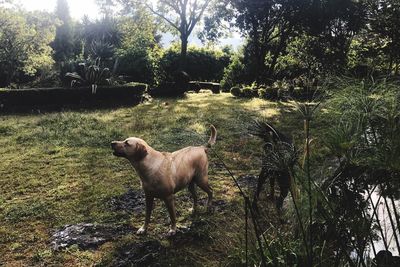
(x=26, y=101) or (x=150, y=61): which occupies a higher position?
(x=150, y=61)

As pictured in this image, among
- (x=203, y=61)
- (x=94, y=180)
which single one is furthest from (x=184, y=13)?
(x=94, y=180)

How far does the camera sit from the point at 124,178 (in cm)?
870

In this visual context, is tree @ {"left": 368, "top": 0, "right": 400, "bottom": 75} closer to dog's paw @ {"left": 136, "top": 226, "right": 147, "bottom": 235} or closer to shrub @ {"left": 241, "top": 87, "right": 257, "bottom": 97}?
shrub @ {"left": 241, "top": 87, "right": 257, "bottom": 97}

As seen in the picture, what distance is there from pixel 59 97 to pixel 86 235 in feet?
45.0

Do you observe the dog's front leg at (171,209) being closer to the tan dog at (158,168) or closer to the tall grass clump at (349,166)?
the tan dog at (158,168)

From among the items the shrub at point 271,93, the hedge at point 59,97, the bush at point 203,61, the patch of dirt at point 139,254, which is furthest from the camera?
the bush at point 203,61

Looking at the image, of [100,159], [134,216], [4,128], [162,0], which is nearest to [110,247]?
[134,216]

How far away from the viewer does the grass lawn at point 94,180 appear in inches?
217

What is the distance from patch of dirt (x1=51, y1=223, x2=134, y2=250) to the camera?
19.1ft

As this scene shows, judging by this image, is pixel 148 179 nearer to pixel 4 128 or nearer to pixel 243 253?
pixel 243 253

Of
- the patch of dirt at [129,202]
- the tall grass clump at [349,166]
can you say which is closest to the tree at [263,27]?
the patch of dirt at [129,202]

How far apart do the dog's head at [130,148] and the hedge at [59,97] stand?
46.5ft

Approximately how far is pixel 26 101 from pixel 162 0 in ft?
51.8

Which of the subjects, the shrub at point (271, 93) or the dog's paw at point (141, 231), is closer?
the dog's paw at point (141, 231)
